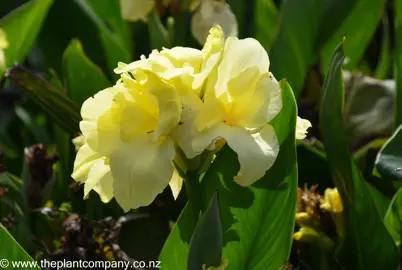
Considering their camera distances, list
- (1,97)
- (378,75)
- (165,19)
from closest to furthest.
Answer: (378,75) → (165,19) → (1,97)

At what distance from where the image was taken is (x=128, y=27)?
1.29 m

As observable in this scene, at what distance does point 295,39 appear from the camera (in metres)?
1.06

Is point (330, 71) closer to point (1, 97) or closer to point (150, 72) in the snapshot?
point (150, 72)

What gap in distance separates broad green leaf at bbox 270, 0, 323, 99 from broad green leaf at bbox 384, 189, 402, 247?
12.4 inches

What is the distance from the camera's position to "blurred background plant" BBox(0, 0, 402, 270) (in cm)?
70

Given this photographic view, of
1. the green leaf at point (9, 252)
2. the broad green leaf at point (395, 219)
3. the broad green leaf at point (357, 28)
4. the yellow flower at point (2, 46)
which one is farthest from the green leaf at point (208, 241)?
the broad green leaf at point (357, 28)

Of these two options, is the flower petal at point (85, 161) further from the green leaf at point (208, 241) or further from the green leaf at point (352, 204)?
the green leaf at point (352, 204)

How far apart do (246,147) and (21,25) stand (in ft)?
2.06

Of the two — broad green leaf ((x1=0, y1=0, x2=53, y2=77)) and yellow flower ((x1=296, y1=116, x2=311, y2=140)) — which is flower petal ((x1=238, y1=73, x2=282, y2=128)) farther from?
broad green leaf ((x1=0, y1=0, x2=53, y2=77))

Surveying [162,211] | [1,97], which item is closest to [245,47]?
[162,211]

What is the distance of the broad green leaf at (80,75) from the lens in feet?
3.24

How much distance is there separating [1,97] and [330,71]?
99 cm

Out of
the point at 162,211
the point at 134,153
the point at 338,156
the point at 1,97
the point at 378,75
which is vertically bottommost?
the point at 1,97

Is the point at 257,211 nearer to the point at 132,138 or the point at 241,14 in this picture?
the point at 132,138
